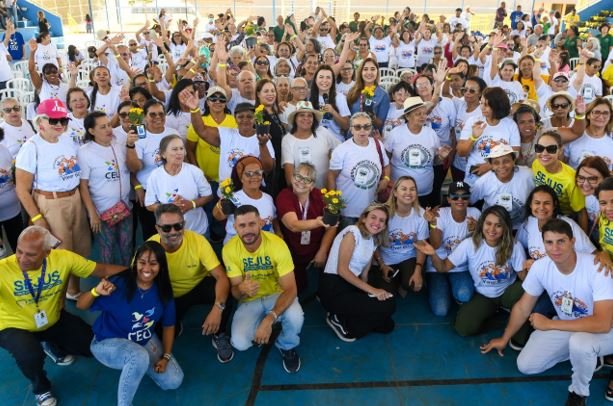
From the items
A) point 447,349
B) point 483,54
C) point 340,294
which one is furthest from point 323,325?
point 483,54

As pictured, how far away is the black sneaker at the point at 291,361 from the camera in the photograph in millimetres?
3777

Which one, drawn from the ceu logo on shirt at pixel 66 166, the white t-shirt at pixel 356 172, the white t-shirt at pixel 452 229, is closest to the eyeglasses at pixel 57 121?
the ceu logo on shirt at pixel 66 166

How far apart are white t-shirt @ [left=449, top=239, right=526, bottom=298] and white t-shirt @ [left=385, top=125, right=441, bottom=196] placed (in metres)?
1.01

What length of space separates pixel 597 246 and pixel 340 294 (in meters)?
2.19

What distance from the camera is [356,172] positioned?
4676mm

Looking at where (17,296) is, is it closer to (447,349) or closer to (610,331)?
(447,349)

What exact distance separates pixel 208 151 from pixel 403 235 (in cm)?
213

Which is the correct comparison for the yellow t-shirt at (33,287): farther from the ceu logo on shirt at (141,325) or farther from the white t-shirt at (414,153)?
the white t-shirt at (414,153)

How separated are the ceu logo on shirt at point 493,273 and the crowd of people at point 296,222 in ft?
0.08

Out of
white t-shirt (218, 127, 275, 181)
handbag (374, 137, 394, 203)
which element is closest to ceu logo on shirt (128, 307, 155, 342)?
white t-shirt (218, 127, 275, 181)

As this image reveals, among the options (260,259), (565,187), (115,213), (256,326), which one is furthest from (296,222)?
(565,187)

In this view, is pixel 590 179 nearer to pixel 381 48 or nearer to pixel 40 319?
pixel 40 319

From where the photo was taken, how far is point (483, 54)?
877 cm

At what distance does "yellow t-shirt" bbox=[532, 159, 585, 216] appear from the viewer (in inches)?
166
